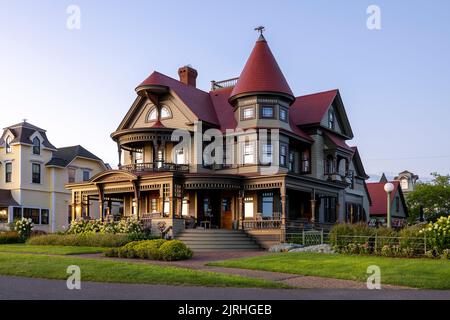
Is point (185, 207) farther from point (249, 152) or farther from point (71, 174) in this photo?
point (71, 174)

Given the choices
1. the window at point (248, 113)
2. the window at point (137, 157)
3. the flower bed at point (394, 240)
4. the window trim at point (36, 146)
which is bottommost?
the flower bed at point (394, 240)

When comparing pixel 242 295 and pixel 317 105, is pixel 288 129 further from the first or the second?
pixel 242 295

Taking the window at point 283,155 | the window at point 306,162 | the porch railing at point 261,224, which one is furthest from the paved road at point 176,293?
the window at point 306,162

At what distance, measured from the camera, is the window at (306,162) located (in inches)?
1517

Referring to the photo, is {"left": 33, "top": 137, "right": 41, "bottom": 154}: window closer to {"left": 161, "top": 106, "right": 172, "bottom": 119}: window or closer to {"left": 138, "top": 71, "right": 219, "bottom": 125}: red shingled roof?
{"left": 138, "top": 71, "right": 219, "bottom": 125}: red shingled roof

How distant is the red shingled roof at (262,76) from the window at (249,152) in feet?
11.3

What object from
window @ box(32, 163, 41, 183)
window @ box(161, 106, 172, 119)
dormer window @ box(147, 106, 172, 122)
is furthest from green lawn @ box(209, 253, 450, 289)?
window @ box(32, 163, 41, 183)

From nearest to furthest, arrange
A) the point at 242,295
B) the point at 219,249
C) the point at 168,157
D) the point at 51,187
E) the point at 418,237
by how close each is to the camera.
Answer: the point at 242,295
the point at 418,237
the point at 219,249
the point at 168,157
the point at 51,187

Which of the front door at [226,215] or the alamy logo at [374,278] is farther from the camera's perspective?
the front door at [226,215]

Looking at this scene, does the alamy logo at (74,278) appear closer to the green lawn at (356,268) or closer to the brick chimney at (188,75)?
the green lawn at (356,268)

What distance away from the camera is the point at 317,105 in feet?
132

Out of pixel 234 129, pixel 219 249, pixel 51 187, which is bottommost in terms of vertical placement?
pixel 219 249
